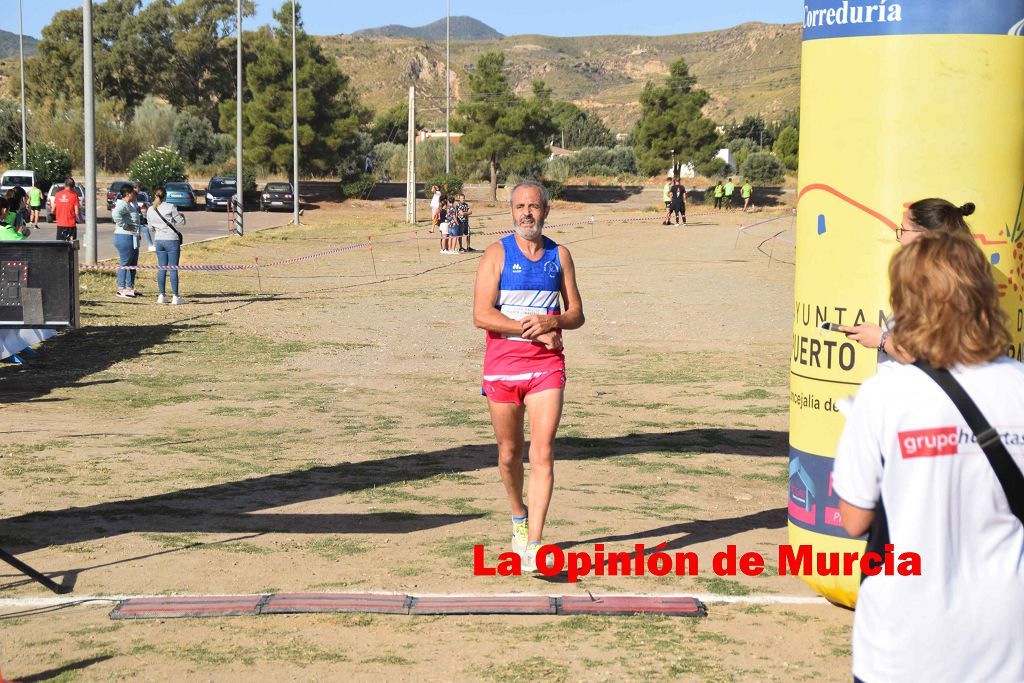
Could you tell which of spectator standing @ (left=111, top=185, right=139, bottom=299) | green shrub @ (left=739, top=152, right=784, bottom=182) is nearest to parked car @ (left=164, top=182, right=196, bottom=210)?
spectator standing @ (left=111, top=185, right=139, bottom=299)

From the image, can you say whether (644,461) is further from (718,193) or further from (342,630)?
(718,193)

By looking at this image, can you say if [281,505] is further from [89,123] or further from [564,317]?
[89,123]

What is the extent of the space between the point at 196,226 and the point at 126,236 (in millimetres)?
24177

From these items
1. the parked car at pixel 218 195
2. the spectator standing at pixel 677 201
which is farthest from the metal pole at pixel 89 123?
the parked car at pixel 218 195

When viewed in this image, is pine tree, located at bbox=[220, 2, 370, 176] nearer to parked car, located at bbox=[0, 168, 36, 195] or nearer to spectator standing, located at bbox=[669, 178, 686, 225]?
parked car, located at bbox=[0, 168, 36, 195]

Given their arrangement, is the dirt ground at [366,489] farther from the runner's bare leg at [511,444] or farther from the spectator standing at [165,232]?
the spectator standing at [165,232]

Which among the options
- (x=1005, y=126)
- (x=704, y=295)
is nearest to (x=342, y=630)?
(x=1005, y=126)

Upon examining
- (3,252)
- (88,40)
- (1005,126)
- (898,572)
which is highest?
(88,40)

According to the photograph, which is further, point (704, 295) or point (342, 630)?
point (704, 295)

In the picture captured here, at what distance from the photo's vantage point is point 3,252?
7.47 metres

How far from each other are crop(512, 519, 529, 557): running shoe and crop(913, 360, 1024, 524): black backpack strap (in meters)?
3.56

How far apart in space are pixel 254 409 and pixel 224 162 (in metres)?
73.4

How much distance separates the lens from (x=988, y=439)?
2816 mm

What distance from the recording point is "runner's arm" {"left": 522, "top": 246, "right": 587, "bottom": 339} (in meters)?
5.95
